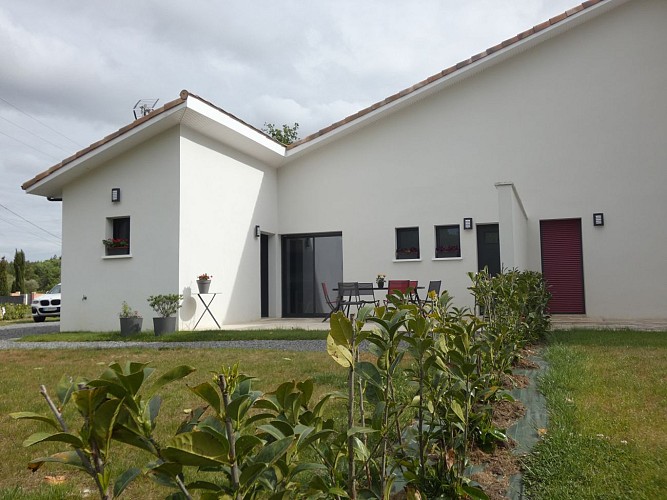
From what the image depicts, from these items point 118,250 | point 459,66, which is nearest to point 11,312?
point 118,250

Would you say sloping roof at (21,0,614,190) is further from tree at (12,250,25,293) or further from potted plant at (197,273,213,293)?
tree at (12,250,25,293)

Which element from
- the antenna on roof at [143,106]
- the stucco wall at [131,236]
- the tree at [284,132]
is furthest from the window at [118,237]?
the tree at [284,132]

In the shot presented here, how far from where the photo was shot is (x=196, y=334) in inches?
359

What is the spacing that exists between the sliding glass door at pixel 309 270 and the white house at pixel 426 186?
58 millimetres

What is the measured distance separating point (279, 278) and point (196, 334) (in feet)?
15.4

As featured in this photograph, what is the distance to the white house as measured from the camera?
35.4ft

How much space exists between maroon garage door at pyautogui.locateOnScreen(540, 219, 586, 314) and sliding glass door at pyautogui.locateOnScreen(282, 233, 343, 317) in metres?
4.90

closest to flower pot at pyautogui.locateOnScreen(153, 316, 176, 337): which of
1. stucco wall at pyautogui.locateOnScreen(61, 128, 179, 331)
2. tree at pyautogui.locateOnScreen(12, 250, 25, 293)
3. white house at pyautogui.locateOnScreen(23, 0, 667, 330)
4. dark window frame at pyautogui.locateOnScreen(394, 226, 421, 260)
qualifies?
white house at pyautogui.locateOnScreen(23, 0, 667, 330)

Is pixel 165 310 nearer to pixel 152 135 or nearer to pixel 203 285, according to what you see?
pixel 203 285

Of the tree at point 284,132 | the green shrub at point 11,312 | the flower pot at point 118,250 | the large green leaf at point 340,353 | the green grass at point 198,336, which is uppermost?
the tree at point 284,132

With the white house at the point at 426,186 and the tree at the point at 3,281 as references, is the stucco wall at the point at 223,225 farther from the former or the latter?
the tree at the point at 3,281

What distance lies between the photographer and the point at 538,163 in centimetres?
1190

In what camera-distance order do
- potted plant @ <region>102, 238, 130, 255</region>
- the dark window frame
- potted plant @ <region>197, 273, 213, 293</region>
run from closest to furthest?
potted plant @ <region>197, 273, 213, 293</region> → potted plant @ <region>102, 238, 130, 255</region> → the dark window frame

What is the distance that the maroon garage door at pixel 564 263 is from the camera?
11.7m
